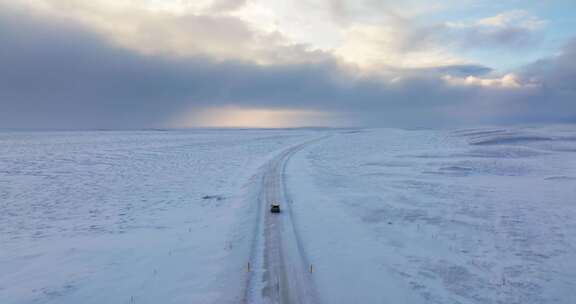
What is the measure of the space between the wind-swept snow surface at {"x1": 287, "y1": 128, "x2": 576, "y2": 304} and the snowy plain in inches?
2.3

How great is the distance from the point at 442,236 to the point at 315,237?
5.10 metres

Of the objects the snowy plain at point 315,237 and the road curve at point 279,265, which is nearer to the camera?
the road curve at point 279,265

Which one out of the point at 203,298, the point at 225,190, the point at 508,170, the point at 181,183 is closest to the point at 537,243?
the point at 203,298

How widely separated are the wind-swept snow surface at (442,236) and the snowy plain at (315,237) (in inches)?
2.3

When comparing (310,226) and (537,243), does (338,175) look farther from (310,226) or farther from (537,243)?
(537,243)

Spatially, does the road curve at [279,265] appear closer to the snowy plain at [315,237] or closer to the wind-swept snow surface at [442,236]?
the snowy plain at [315,237]

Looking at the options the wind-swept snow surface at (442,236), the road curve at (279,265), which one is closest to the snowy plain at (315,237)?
the wind-swept snow surface at (442,236)

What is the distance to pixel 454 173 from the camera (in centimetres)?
2719

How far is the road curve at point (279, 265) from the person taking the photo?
823cm

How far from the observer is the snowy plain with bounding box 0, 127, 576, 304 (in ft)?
29.1

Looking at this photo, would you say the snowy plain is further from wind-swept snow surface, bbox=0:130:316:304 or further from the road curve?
the road curve

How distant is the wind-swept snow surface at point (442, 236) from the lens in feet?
29.1

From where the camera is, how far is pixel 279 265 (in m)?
9.92

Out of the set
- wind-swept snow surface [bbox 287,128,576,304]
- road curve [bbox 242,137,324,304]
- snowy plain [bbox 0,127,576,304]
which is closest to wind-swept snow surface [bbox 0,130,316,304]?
snowy plain [bbox 0,127,576,304]
